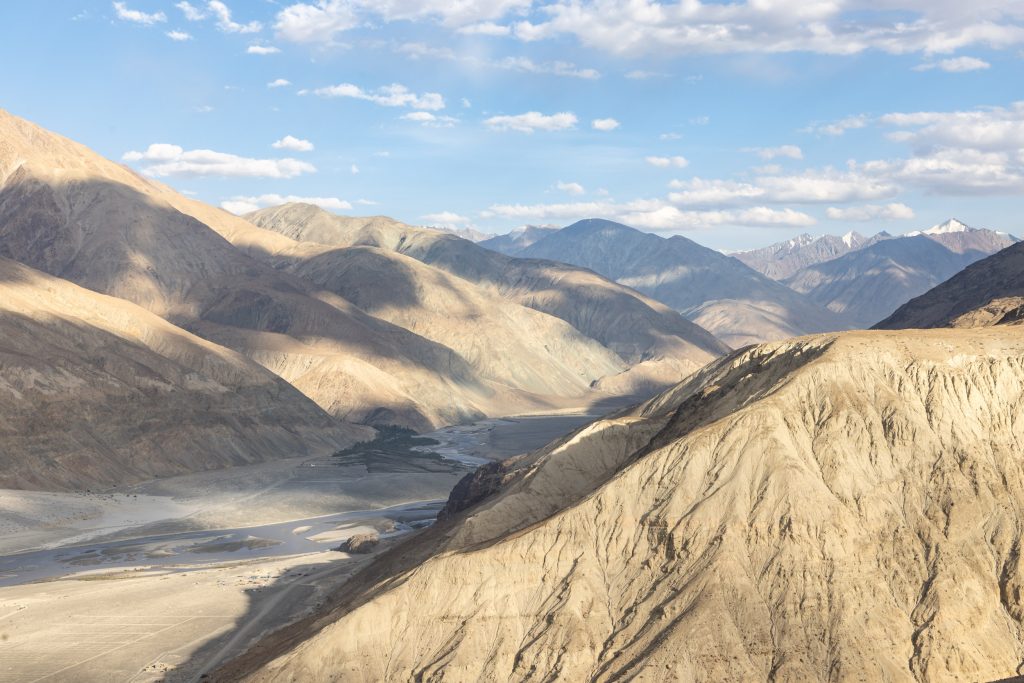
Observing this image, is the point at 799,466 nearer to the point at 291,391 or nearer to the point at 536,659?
the point at 536,659

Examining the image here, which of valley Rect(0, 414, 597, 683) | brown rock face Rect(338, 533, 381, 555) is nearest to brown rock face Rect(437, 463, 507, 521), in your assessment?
brown rock face Rect(338, 533, 381, 555)

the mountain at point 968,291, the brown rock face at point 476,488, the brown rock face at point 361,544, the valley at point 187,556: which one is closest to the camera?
the valley at point 187,556

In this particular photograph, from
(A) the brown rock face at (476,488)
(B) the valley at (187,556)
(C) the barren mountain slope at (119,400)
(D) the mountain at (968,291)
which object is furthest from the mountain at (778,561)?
(D) the mountain at (968,291)

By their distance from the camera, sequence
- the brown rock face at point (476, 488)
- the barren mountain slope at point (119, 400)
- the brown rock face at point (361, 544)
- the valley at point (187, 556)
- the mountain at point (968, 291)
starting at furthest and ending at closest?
1. the mountain at point (968, 291)
2. the barren mountain slope at point (119, 400)
3. the brown rock face at point (361, 544)
4. the brown rock face at point (476, 488)
5. the valley at point (187, 556)

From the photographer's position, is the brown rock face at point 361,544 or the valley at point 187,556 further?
the brown rock face at point 361,544

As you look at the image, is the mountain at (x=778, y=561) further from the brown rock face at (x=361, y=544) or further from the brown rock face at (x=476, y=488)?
the brown rock face at (x=361, y=544)

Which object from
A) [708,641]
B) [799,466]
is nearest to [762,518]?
[799,466]

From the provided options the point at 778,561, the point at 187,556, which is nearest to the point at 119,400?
the point at 187,556

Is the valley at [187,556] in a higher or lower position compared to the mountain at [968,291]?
lower
